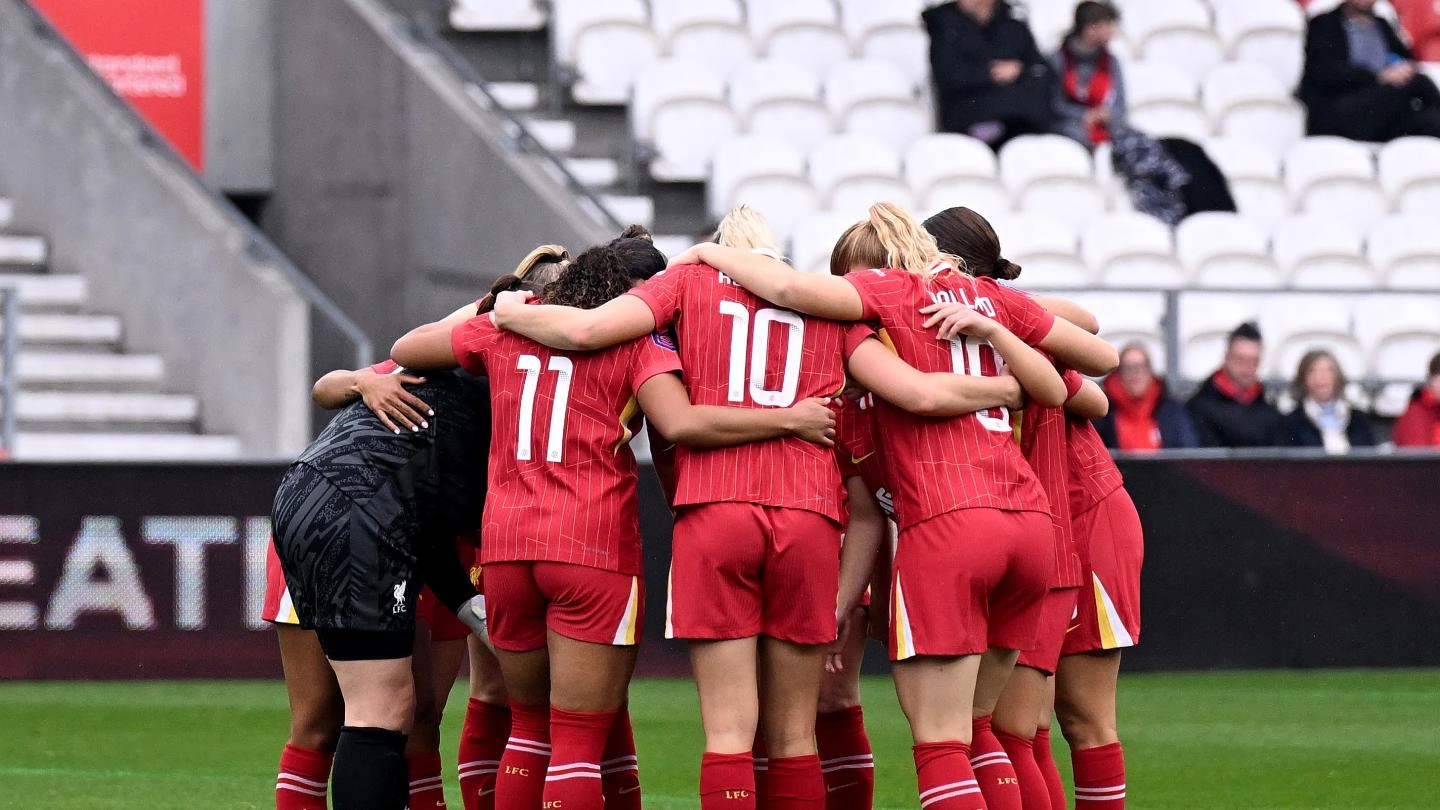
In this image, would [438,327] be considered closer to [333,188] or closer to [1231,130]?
[333,188]

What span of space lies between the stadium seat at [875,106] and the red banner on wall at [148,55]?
189 inches

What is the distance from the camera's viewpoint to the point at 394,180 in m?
13.8

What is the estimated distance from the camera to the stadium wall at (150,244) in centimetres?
1270

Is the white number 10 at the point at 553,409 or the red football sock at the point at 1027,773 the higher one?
the white number 10 at the point at 553,409

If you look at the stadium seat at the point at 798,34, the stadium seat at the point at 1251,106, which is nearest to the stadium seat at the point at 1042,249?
the stadium seat at the point at 798,34

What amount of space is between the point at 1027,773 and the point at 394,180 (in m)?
9.34

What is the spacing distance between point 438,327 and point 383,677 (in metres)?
0.95

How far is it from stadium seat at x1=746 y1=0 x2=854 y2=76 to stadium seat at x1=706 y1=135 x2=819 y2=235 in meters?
1.39

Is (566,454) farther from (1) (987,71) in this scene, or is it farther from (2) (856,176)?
(1) (987,71)

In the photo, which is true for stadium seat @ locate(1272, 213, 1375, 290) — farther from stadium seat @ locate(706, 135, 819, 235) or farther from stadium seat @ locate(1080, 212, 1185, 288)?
stadium seat @ locate(706, 135, 819, 235)

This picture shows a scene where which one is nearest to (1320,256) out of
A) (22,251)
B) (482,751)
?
(22,251)

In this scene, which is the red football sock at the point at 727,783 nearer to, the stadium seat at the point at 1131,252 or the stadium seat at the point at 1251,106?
the stadium seat at the point at 1131,252

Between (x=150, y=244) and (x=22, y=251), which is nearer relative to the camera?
(x=150, y=244)

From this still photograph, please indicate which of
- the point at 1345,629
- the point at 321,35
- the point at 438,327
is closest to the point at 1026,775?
the point at 438,327
